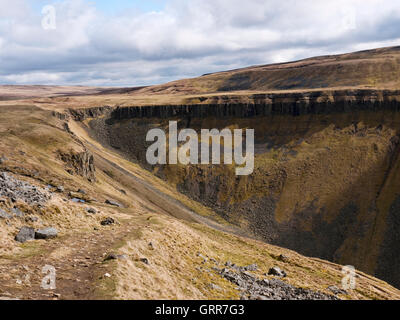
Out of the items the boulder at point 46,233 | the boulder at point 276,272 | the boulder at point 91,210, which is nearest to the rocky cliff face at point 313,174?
the boulder at point 276,272

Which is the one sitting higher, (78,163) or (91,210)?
(78,163)

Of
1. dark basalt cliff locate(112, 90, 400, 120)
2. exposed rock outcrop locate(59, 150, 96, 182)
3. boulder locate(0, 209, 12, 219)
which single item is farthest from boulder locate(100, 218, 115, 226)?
dark basalt cliff locate(112, 90, 400, 120)

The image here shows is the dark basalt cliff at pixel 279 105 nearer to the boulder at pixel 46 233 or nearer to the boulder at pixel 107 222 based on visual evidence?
the boulder at pixel 107 222

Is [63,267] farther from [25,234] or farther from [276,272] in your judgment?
[276,272]

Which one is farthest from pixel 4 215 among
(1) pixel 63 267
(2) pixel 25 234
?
(1) pixel 63 267

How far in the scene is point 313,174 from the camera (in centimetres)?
7656

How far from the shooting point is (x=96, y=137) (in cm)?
10262

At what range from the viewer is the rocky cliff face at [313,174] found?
64.1 metres

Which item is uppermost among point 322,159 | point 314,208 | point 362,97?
point 362,97

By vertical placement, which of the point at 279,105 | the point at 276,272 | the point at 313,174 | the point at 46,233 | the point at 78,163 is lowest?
the point at 313,174

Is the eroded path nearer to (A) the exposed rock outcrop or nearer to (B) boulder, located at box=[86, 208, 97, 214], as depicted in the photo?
(B) boulder, located at box=[86, 208, 97, 214]
